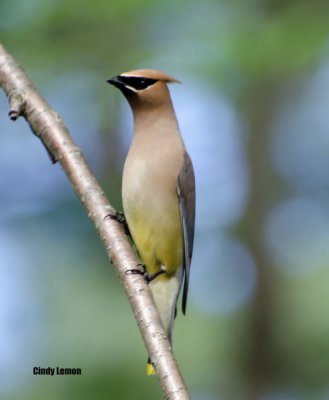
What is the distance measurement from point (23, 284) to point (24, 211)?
1.58ft

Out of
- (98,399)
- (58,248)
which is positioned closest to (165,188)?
(98,399)

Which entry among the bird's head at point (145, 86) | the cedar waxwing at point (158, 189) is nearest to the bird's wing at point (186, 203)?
the cedar waxwing at point (158, 189)

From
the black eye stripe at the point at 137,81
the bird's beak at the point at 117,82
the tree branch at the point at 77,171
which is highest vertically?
the black eye stripe at the point at 137,81

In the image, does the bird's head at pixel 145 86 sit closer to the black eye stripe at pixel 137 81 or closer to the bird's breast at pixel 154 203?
the black eye stripe at pixel 137 81

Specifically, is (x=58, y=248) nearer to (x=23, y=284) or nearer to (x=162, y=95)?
(x=23, y=284)

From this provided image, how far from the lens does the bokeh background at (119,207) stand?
18.9 ft

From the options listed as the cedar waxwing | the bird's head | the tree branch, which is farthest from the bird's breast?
the tree branch

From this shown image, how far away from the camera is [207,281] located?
7289 mm

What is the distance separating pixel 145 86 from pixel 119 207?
57.9 inches

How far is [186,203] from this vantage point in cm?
483

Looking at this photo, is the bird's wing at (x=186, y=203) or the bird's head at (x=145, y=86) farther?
the bird's wing at (x=186, y=203)

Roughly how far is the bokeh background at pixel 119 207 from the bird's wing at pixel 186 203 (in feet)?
3.33

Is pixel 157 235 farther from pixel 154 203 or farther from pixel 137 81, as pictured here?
pixel 137 81

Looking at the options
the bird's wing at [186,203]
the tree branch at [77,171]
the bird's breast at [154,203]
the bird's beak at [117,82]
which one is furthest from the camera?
the bird's wing at [186,203]
